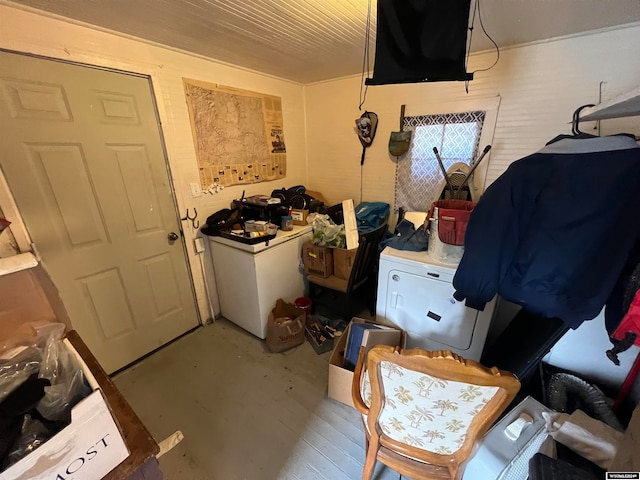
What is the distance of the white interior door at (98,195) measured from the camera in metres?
1.40

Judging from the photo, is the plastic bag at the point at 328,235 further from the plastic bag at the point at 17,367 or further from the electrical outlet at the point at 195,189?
the plastic bag at the point at 17,367

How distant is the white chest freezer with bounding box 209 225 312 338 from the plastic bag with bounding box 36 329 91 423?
4.18 ft

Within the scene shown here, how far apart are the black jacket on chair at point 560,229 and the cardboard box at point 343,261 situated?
1.05 metres

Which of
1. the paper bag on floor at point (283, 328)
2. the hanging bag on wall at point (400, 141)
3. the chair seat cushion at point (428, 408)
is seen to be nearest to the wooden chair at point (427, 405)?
the chair seat cushion at point (428, 408)

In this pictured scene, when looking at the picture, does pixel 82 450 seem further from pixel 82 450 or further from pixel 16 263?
pixel 16 263

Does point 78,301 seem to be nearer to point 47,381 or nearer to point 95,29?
point 47,381

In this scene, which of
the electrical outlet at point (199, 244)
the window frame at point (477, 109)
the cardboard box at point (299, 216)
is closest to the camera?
the window frame at point (477, 109)

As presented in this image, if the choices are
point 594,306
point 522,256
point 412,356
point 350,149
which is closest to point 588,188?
point 522,256

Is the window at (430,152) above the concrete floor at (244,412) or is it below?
above

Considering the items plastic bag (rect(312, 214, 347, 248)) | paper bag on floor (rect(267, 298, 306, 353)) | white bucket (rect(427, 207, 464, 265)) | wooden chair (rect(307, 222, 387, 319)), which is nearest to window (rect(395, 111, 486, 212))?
wooden chair (rect(307, 222, 387, 319))

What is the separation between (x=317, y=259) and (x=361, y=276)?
0.44 m

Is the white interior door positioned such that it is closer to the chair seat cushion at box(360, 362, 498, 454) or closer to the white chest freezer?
the white chest freezer

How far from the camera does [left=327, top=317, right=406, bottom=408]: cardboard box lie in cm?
160

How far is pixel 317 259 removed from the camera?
7.72 ft
